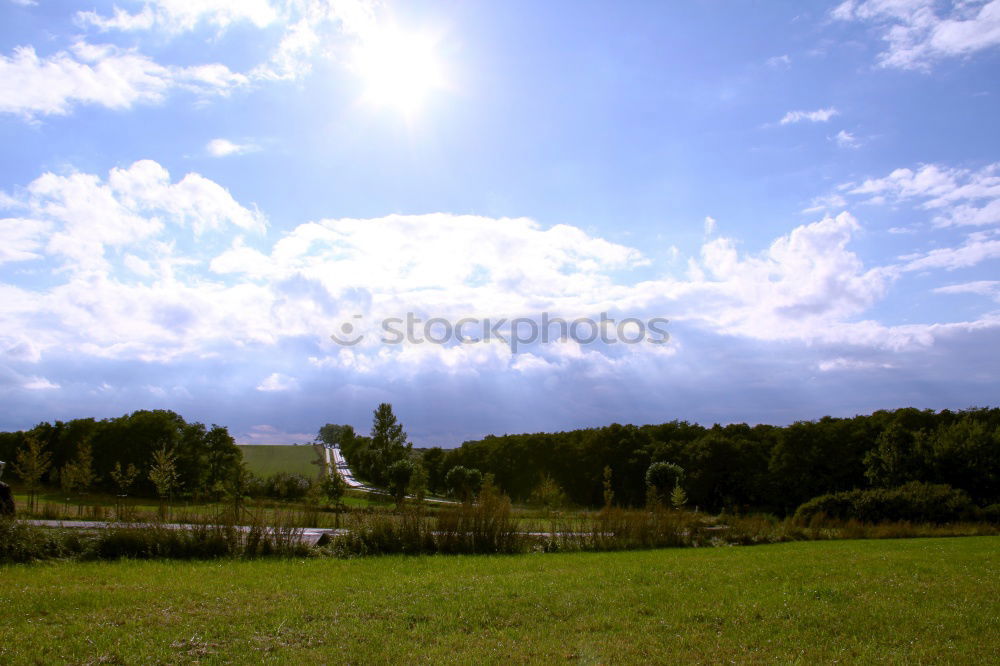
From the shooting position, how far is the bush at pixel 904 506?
1123 inches

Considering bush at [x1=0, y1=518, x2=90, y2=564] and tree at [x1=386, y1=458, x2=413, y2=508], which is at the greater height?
bush at [x1=0, y1=518, x2=90, y2=564]

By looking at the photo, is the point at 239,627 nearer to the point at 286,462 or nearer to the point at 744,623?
the point at 744,623

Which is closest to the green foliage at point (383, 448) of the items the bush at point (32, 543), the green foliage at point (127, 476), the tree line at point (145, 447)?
the tree line at point (145, 447)

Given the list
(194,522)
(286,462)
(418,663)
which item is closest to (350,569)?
(194,522)

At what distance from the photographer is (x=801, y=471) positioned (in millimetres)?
41844

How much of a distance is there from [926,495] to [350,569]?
1075 inches

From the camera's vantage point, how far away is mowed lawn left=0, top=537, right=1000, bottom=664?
6.93m

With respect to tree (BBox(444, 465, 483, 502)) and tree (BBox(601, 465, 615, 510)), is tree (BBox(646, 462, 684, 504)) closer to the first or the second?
tree (BBox(601, 465, 615, 510))

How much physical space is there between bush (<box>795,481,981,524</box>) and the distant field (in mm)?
54562

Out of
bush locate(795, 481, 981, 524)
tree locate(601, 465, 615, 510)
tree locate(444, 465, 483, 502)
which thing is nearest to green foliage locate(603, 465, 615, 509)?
tree locate(601, 465, 615, 510)

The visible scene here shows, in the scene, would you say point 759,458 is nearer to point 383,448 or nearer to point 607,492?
point 607,492

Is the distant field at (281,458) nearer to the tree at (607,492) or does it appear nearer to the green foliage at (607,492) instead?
the green foliage at (607,492)

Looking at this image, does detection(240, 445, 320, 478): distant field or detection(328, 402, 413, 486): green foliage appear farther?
detection(240, 445, 320, 478): distant field

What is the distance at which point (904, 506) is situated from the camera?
28.9 meters
